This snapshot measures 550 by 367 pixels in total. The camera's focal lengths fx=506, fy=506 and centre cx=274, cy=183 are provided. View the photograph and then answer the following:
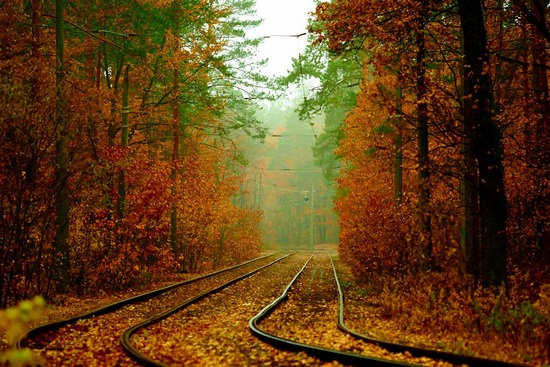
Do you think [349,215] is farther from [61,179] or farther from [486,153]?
[61,179]

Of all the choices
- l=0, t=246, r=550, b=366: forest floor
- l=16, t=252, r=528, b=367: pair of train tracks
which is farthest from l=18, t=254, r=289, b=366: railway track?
l=0, t=246, r=550, b=366: forest floor

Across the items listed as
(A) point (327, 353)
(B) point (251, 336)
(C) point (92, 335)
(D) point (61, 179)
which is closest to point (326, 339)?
(B) point (251, 336)

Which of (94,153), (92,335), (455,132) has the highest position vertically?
(455,132)

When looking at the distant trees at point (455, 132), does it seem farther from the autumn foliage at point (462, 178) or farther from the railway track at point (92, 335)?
the railway track at point (92, 335)

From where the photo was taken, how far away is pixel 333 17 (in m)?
11.9

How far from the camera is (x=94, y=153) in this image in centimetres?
1537

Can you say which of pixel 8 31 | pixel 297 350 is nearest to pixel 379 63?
pixel 297 350

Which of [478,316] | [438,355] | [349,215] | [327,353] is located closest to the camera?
[438,355]

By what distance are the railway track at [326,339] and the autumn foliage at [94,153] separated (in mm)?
5719

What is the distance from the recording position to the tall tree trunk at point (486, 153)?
10.2m

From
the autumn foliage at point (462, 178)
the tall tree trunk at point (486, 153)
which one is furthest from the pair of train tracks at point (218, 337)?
the tall tree trunk at point (486, 153)

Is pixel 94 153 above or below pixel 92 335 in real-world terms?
above

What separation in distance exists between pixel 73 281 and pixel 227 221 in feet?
51.8

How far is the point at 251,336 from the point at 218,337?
1.86ft
